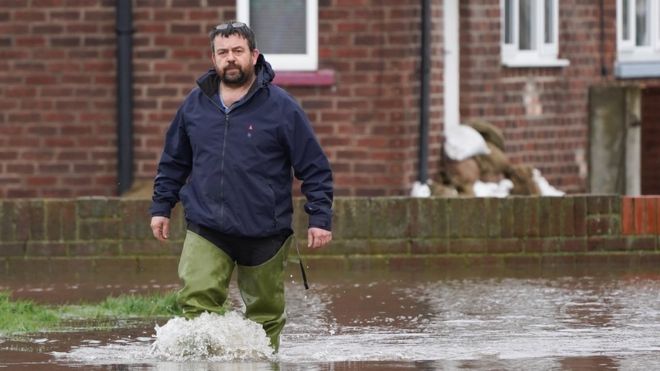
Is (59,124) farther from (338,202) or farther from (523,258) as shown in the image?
(523,258)

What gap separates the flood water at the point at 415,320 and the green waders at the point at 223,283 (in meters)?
0.23

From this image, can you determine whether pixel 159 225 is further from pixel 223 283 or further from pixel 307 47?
pixel 307 47

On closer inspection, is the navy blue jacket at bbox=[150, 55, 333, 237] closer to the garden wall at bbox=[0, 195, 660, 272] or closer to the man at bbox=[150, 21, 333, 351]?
the man at bbox=[150, 21, 333, 351]

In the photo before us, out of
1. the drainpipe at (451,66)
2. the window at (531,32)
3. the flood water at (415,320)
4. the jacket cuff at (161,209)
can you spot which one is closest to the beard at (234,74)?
the jacket cuff at (161,209)

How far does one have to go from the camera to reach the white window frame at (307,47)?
57.0 ft

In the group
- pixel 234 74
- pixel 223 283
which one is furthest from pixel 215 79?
pixel 223 283

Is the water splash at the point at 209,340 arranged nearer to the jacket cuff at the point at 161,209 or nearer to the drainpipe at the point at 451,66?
the jacket cuff at the point at 161,209

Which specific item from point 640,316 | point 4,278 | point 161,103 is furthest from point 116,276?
point 640,316

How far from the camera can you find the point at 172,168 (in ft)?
31.9

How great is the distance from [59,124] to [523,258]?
4.61 meters

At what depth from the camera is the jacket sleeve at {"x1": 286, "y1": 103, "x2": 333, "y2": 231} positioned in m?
9.52

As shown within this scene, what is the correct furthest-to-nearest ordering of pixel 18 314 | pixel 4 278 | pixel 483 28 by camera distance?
pixel 483 28, pixel 4 278, pixel 18 314

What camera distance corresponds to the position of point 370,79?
1733 centimetres

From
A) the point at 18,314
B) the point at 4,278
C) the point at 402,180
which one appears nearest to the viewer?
the point at 18,314
